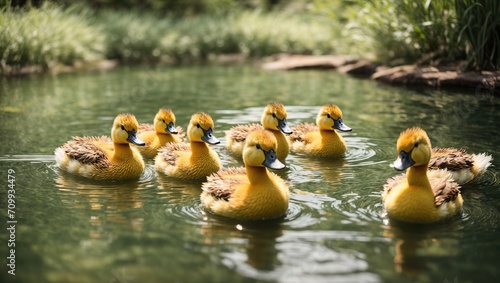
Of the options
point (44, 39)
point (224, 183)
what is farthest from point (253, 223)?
point (44, 39)

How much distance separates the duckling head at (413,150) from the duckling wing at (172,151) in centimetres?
259

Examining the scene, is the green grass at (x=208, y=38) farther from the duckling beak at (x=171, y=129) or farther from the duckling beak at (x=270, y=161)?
the duckling beak at (x=270, y=161)

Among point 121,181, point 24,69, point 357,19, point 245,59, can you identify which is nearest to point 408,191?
point 121,181

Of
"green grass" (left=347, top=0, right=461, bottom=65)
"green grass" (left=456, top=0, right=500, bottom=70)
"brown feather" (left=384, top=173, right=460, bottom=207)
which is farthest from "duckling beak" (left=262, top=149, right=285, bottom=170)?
"green grass" (left=347, top=0, right=461, bottom=65)

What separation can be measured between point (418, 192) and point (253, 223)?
4.70ft

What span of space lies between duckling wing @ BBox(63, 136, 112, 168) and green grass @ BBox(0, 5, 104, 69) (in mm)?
8897

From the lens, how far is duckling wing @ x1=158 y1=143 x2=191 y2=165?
7.58m

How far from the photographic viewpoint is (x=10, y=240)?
18.5ft

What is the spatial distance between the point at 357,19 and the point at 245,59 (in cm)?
650

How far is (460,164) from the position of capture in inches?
274

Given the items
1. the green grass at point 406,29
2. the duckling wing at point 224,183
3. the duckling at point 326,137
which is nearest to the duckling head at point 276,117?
the duckling at point 326,137

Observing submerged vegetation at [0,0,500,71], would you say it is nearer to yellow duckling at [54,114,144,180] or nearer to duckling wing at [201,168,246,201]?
yellow duckling at [54,114,144,180]

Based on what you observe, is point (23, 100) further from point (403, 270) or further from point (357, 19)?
point (403, 270)

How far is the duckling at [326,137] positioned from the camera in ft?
27.8
